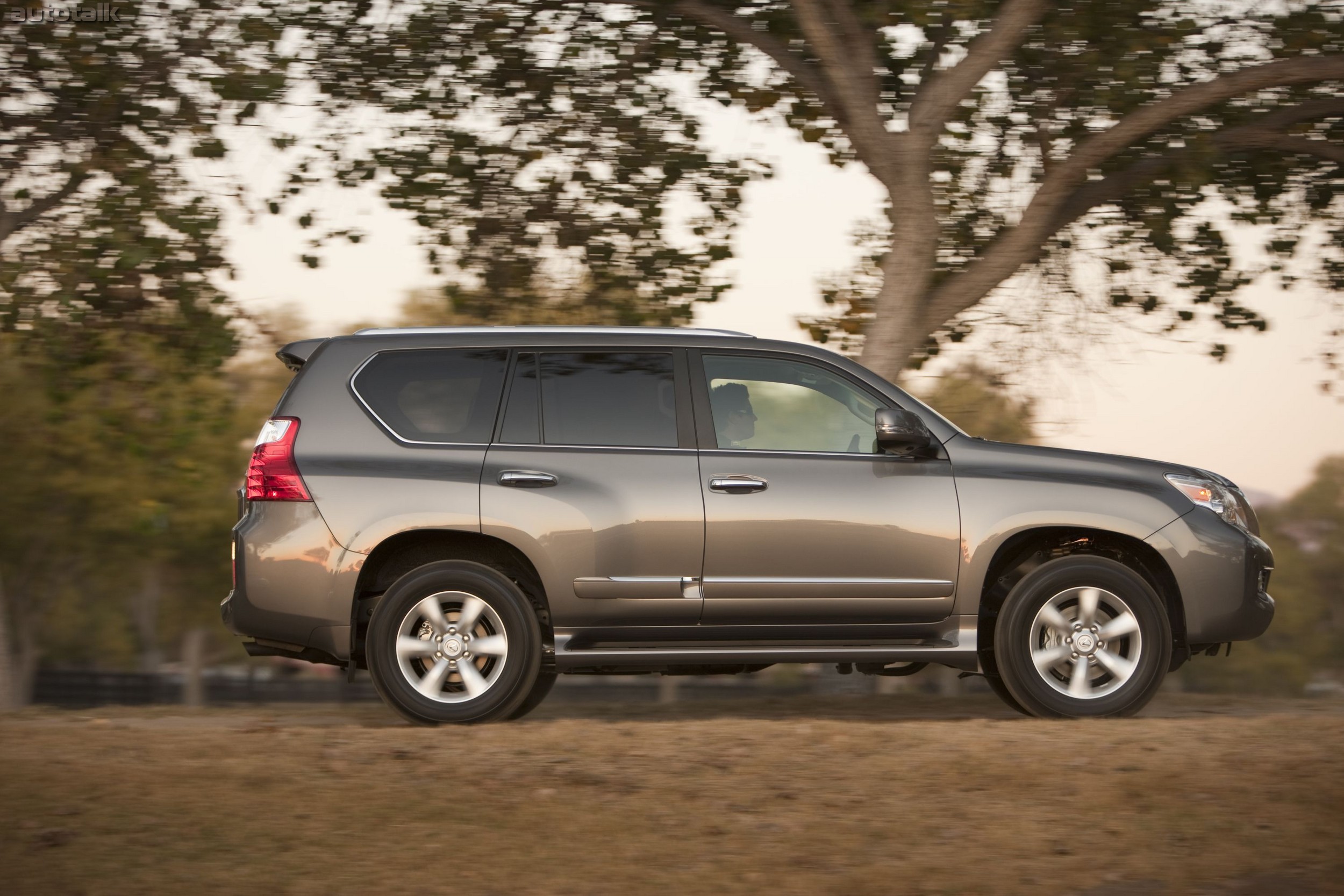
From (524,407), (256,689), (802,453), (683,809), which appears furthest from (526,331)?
(256,689)

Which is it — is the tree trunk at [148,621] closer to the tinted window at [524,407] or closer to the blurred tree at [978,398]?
the blurred tree at [978,398]

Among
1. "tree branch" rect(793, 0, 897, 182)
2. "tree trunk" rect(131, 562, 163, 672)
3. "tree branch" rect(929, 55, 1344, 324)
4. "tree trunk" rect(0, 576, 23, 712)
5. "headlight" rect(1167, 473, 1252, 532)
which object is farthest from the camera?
"tree trunk" rect(131, 562, 163, 672)

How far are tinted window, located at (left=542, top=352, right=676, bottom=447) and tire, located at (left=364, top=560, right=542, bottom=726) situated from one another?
80cm

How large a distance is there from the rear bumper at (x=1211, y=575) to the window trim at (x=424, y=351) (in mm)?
3190

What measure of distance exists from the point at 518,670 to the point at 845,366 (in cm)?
218

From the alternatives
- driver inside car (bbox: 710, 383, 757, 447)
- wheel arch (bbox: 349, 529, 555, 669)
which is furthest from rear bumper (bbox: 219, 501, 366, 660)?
driver inside car (bbox: 710, 383, 757, 447)

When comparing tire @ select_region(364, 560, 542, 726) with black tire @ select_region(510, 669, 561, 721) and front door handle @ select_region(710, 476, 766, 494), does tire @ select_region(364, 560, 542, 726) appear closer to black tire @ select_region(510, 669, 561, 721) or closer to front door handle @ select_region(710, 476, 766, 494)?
black tire @ select_region(510, 669, 561, 721)

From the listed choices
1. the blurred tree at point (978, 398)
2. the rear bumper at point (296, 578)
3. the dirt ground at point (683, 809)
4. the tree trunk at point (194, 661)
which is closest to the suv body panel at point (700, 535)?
the rear bumper at point (296, 578)

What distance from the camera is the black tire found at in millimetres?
7270

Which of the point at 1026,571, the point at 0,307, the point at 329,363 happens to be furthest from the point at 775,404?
the point at 0,307

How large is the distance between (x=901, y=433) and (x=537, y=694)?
92.2 inches

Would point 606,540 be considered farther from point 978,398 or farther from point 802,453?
point 978,398

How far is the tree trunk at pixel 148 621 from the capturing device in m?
38.6

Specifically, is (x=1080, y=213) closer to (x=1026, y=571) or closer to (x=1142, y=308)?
(x=1142, y=308)
